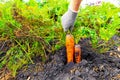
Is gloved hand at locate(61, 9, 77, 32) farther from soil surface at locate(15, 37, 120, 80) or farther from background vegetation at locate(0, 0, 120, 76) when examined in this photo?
soil surface at locate(15, 37, 120, 80)

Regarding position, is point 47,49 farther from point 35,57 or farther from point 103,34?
point 103,34

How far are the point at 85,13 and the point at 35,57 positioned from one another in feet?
1.47

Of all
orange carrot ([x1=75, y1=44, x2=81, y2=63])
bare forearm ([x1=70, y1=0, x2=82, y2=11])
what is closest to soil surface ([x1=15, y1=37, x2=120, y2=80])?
orange carrot ([x1=75, y1=44, x2=81, y2=63])

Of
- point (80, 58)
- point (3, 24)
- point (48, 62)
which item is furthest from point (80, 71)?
point (3, 24)

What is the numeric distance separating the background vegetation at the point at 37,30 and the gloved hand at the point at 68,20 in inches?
3.4

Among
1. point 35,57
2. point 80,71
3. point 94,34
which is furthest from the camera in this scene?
point 35,57

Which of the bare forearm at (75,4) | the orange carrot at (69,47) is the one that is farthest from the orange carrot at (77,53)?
the bare forearm at (75,4)

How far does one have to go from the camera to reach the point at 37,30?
194cm

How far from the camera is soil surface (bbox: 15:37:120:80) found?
5.80 feet

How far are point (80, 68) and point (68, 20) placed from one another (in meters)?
0.29

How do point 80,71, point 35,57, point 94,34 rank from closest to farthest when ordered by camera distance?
point 80,71 → point 94,34 → point 35,57

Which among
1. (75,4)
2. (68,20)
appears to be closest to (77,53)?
(68,20)

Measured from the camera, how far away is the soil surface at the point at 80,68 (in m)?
1.77

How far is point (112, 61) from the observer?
194cm
